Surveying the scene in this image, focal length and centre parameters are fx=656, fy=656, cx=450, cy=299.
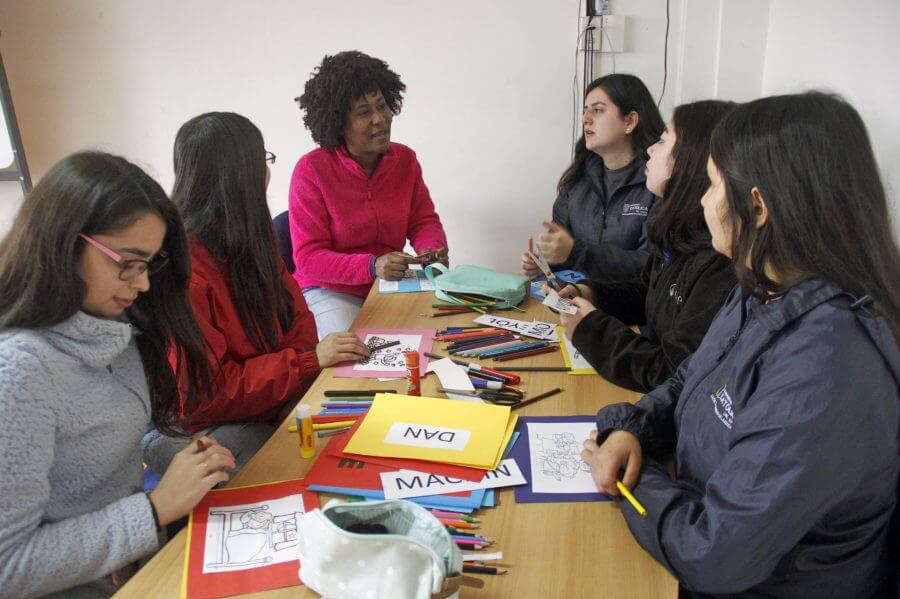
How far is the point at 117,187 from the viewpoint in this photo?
3.65 feet

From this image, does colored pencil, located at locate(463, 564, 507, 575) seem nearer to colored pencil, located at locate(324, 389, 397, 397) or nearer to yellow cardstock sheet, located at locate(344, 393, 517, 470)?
yellow cardstock sheet, located at locate(344, 393, 517, 470)

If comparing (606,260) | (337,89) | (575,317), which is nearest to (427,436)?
(575,317)

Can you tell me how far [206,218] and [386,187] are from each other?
1187 mm

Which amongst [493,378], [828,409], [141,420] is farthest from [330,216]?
[828,409]

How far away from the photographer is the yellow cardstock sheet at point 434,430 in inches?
49.3

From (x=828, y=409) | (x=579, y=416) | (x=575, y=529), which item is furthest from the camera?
(x=579, y=416)

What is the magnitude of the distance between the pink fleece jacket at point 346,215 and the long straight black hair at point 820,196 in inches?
67.0

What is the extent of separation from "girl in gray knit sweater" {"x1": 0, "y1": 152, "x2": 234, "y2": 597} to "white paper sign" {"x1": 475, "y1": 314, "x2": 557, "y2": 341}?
0.94 meters

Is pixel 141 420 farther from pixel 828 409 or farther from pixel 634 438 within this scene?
pixel 828 409

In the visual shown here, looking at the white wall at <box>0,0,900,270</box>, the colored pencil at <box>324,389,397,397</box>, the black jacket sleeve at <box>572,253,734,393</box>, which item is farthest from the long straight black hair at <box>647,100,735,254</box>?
the white wall at <box>0,0,900,270</box>

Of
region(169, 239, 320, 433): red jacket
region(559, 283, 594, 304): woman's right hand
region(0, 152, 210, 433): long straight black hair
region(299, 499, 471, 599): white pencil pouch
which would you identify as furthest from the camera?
region(559, 283, 594, 304): woman's right hand

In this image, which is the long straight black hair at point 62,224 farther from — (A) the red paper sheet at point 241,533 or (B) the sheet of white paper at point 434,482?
(B) the sheet of white paper at point 434,482

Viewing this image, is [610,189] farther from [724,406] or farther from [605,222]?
[724,406]

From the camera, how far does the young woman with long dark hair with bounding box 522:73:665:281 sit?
2.44m
